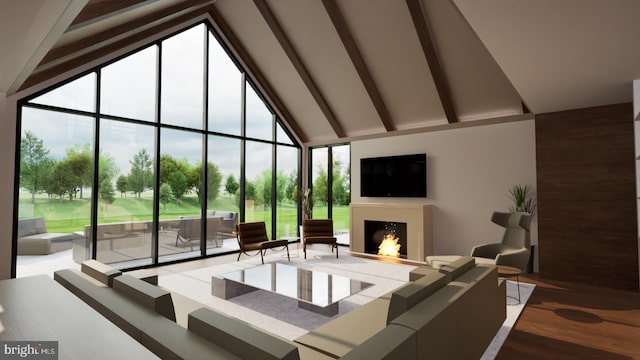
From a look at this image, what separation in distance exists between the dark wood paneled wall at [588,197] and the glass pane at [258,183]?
18.5 feet

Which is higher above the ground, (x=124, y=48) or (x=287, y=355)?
(x=124, y=48)

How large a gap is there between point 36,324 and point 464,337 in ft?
8.08

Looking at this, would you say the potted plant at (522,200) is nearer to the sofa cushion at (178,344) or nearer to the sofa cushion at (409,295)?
the sofa cushion at (409,295)

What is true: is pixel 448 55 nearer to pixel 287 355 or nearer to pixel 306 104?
pixel 306 104

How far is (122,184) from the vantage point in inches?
229

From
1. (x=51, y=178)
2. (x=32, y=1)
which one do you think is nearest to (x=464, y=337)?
(x=32, y=1)

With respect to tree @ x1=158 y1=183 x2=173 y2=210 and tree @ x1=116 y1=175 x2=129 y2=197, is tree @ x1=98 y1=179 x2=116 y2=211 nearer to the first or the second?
tree @ x1=116 y1=175 x2=129 y2=197

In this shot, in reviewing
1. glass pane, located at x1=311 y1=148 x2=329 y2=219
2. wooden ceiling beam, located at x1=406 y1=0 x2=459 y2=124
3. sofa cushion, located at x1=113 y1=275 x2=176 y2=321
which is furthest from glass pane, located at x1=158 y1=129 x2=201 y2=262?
wooden ceiling beam, located at x1=406 y1=0 x2=459 y2=124

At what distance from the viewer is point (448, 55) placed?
5570mm

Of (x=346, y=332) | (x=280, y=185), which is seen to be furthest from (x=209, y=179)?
(x=346, y=332)

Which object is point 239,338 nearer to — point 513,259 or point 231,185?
point 513,259

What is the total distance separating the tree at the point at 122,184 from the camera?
5.76 m

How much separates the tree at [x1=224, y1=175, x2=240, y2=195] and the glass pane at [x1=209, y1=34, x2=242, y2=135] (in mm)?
1038

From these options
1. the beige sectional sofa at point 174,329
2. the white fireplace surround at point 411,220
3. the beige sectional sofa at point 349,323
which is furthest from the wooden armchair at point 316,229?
the beige sectional sofa at point 174,329
